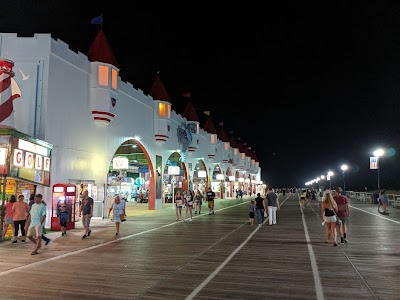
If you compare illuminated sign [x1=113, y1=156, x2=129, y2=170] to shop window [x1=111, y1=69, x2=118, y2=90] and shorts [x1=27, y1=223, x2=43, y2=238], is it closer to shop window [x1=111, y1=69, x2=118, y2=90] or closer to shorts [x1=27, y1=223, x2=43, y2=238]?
shop window [x1=111, y1=69, x2=118, y2=90]

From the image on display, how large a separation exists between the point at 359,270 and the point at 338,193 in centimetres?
498

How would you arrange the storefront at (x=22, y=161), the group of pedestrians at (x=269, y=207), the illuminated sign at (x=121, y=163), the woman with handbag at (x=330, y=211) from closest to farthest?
the woman with handbag at (x=330, y=211) → the storefront at (x=22, y=161) → the group of pedestrians at (x=269, y=207) → the illuminated sign at (x=121, y=163)

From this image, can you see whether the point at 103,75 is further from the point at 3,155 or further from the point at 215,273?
the point at 215,273

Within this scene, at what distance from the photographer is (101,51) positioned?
2314cm

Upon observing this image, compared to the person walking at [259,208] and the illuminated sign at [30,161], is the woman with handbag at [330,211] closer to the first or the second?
the person walking at [259,208]

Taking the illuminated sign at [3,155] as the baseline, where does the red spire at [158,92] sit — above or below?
above

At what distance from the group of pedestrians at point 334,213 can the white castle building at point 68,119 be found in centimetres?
1090

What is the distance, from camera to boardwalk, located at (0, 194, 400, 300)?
7094mm

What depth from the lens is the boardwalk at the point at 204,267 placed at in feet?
23.3

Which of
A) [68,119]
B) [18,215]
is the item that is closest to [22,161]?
[18,215]

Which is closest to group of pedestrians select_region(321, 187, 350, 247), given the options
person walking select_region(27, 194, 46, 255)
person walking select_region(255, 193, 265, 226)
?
person walking select_region(255, 193, 265, 226)

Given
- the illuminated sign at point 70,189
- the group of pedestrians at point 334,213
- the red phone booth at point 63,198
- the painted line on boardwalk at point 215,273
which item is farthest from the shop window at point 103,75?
the group of pedestrians at point 334,213

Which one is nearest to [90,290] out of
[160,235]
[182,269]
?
[182,269]

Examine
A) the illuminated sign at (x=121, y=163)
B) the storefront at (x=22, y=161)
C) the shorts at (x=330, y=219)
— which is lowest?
the shorts at (x=330, y=219)
